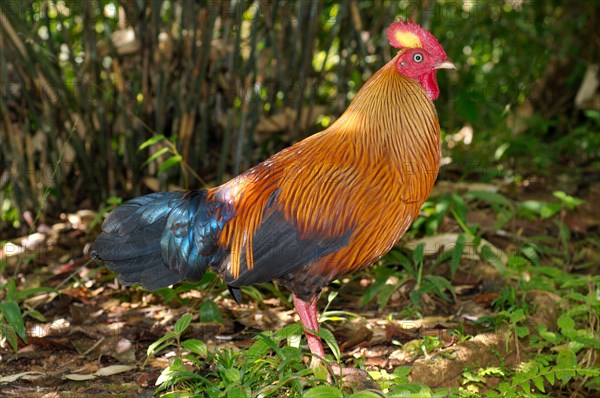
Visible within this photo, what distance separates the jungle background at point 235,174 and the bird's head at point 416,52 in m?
1.37

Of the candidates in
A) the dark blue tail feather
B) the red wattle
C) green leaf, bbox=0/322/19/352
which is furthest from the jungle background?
the red wattle

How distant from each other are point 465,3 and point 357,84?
272cm

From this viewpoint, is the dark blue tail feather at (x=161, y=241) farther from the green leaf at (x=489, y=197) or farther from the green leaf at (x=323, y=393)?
the green leaf at (x=489, y=197)

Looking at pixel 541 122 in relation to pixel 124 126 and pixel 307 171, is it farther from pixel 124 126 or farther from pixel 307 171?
pixel 307 171

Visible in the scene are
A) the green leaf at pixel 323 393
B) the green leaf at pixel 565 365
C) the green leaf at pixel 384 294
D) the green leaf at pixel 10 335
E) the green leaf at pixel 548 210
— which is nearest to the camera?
the green leaf at pixel 323 393

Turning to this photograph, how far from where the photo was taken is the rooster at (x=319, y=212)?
375cm

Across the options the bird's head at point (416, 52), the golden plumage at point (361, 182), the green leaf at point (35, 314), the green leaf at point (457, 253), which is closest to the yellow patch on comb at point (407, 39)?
the bird's head at point (416, 52)

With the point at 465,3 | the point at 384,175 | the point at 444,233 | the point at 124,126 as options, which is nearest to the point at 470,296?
the point at 444,233

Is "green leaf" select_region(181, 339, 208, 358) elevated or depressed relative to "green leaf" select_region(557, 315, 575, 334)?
elevated

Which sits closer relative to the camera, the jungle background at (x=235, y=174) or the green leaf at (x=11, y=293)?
the jungle background at (x=235, y=174)

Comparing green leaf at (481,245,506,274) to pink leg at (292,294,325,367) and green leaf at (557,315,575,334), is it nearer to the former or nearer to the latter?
green leaf at (557,315,575,334)

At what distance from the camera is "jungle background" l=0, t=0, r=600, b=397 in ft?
13.4

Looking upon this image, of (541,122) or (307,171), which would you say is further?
(541,122)

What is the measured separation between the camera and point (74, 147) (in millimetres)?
5996
